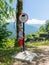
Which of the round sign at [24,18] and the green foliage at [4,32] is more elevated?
the round sign at [24,18]

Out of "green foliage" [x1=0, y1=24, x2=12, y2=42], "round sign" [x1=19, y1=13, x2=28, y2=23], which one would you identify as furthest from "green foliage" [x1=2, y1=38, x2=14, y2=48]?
"round sign" [x1=19, y1=13, x2=28, y2=23]

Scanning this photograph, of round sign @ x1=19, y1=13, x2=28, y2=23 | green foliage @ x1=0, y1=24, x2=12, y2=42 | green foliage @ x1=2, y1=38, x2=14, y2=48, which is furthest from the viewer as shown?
green foliage @ x1=2, y1=38, x2=14, y2=48

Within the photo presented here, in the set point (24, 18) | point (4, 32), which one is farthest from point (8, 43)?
point (24, 18)

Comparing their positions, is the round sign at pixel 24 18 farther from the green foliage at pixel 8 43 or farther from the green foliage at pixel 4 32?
the green foliage at pixel 8 43

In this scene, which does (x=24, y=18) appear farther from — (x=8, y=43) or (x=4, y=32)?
(x=8, y=43)

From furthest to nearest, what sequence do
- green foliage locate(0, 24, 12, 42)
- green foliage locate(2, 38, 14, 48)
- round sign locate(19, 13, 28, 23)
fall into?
green foliage locate(2, 38, 14, 48)
green foliage locate(0, 24, 12, 42)
round sign locate(19, 13, 28, 23)

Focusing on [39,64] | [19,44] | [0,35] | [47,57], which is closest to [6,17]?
[19,44]

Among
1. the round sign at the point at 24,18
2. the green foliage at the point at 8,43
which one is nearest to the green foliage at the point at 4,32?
the green foliage at the point at 8,43

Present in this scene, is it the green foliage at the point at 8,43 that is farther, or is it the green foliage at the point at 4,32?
the green foliage at the point at 8,43

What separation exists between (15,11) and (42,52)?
2.99 metres

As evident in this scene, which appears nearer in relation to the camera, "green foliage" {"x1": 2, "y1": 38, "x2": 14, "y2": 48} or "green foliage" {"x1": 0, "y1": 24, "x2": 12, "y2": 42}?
"green foliage" {"x1": 0, "y1": 24, "x2": 12, "y2": 42}

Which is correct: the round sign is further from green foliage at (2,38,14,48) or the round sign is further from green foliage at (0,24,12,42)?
green foliage at (2,38,14,48)

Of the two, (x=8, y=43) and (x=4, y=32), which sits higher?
(x=4, y=32)

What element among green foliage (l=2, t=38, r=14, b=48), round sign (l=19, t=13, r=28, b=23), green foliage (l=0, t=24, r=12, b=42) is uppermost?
round sign (l=19, t=13, r=28, b=23)
